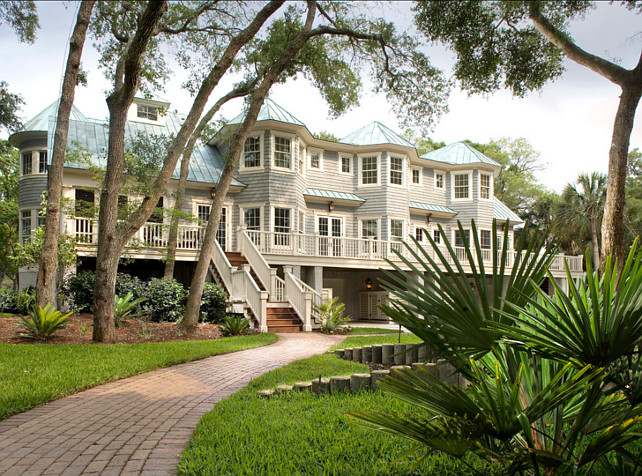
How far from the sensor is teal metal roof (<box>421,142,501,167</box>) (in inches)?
1025

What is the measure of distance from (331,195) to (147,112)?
922cm

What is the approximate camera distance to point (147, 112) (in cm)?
2300

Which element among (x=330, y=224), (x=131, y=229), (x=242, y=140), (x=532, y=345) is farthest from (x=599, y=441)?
(x=330, y=224)

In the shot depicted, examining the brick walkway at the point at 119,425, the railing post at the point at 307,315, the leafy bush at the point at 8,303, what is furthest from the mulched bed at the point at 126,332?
the brick walkway at the point at 119,425

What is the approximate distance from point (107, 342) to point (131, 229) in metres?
2.59

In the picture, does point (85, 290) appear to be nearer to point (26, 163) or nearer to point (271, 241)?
point (271, 241)

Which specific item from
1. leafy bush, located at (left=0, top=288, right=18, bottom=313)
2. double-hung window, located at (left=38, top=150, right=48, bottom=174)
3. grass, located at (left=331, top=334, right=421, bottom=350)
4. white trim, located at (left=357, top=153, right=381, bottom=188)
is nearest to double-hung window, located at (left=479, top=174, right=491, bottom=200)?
white trim, located at (left=357, top=153, right=381, bottom=188)

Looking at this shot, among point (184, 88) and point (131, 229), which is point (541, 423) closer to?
point (131, 229)

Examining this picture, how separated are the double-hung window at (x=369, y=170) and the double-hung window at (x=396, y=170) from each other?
0.71m

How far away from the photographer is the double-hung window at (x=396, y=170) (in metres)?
23.7

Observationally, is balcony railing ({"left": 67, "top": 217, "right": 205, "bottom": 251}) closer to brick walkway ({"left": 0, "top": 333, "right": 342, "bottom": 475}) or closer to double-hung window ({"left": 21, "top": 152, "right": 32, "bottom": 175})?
double-hung window ({"left": 21, "top": 152, "right": 32, "bottom": 175})

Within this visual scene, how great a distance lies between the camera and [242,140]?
1362 cm

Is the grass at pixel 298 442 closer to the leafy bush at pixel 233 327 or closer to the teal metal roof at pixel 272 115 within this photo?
the leafy bush at pixel 233 327

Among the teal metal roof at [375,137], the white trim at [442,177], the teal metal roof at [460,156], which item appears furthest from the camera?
the white trim at [442,177]
